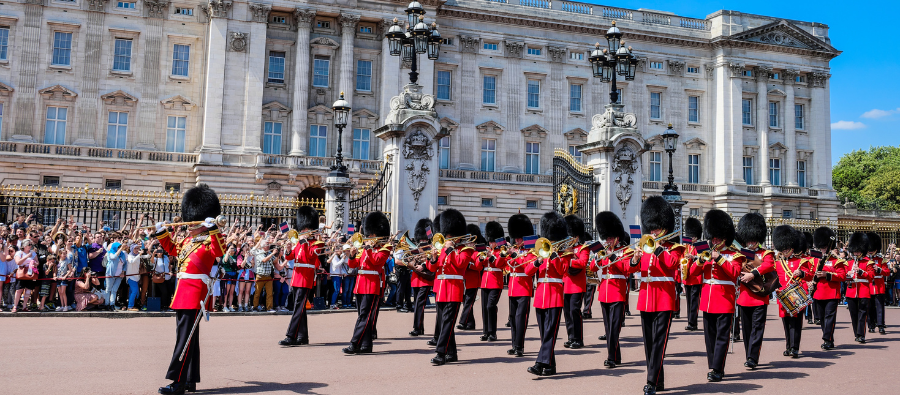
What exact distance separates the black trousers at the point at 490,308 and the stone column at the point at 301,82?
25144mm

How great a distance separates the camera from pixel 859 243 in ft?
43.2

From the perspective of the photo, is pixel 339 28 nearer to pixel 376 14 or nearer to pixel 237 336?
pixel 376 14

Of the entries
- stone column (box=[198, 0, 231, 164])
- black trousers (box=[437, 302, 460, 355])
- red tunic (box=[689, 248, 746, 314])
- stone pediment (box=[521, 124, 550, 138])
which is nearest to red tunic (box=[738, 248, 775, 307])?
red tunic (box=[689, 248, 746, 314])

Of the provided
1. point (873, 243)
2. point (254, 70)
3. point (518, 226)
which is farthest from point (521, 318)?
point (254, 70)

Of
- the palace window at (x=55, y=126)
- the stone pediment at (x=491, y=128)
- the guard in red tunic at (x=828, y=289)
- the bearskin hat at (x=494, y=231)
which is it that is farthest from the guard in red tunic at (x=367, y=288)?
the stone pediment at (x=491, y=128)

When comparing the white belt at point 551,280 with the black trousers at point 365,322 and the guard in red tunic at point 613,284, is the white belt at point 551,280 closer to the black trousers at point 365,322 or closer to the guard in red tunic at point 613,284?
the guard in red tunic at point 613,284

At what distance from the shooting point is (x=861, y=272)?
40.3 ft

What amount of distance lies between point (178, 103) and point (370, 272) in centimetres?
2773

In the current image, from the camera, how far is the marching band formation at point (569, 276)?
24.5 ft

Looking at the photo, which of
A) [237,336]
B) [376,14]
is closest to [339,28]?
[376,14]

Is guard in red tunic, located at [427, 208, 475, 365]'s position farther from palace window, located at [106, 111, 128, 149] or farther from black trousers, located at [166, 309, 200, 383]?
palace window, located at [106, 111, 128, 149]

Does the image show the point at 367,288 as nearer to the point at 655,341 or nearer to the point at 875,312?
the point at 655,341

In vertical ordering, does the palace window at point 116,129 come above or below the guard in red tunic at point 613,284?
above

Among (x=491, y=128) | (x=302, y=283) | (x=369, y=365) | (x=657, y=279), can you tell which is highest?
(x=491, y=128)
